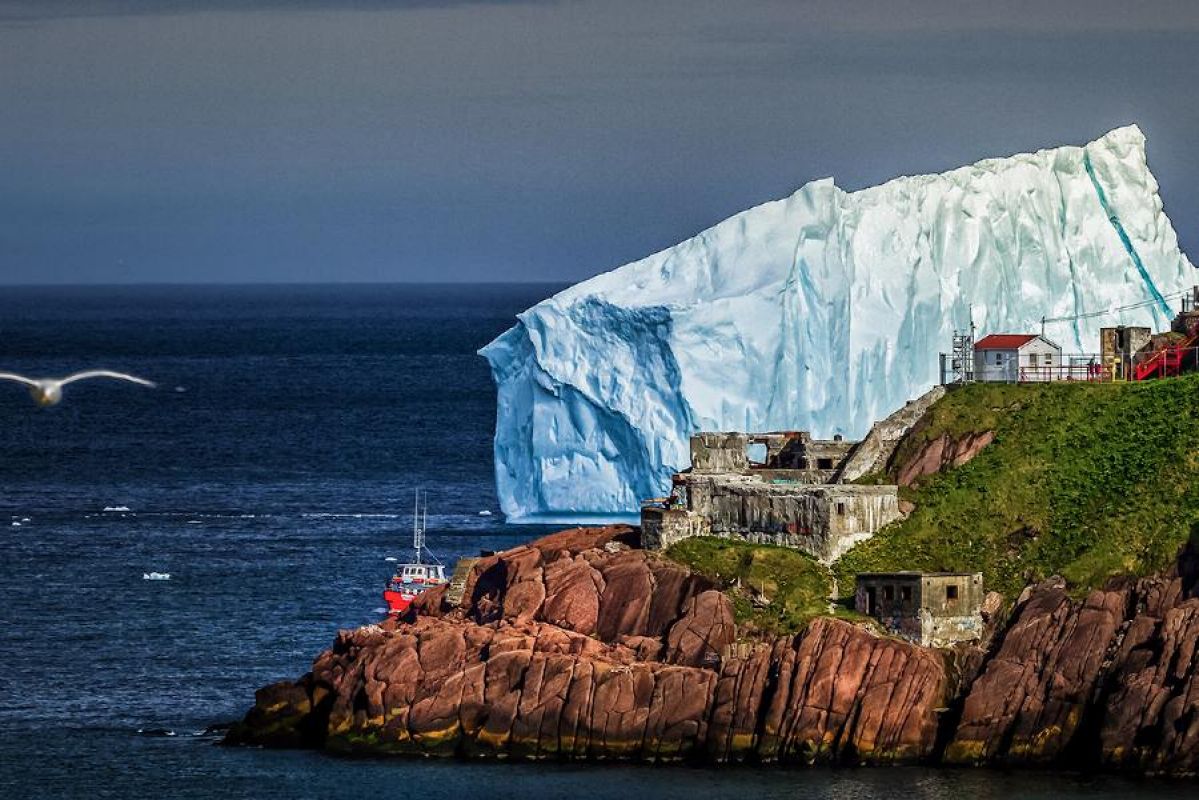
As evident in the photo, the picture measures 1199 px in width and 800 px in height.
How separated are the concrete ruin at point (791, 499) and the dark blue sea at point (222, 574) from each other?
9.10 meters

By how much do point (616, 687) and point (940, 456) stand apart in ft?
41.8

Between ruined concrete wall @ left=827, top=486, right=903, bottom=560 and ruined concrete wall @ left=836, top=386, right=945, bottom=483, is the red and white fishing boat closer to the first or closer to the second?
ruined concrete wall @ left=836, top=386, right=945, bottom=483

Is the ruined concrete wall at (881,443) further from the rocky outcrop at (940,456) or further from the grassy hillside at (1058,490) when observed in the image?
the rocky outcrop at (940,456)

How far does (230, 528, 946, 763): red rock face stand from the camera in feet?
216

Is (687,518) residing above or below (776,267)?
below

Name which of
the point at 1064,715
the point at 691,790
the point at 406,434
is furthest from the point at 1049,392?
the point at 406,434

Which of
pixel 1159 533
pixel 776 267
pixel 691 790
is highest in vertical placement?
pixel 776 267

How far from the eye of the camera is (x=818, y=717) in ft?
215

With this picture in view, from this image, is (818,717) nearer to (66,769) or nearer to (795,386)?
(66,769)

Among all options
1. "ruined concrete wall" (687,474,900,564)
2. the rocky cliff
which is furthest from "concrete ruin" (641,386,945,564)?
the rocky cliff

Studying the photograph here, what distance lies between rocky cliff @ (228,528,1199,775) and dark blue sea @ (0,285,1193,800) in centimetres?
98

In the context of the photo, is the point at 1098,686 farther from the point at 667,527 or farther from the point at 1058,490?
the point at 667,527

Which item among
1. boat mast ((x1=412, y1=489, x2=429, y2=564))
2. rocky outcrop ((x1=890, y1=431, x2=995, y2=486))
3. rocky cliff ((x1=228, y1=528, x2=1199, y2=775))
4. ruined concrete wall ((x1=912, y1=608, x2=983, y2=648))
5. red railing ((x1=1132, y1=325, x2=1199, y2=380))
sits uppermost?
red railing ((x1=1132, y1=325, x2=1199, y2=380))

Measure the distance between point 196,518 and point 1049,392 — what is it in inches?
1795
